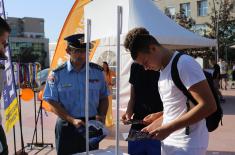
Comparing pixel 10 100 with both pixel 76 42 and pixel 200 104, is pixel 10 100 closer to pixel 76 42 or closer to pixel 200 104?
pixel 76 42

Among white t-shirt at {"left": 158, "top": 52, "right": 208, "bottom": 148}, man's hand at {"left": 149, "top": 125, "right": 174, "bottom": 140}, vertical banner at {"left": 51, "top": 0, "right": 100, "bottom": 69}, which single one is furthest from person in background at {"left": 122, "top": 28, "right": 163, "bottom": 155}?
vertical banner at {"left": 51, "top": 0, "right": 100, "bottom": 69}

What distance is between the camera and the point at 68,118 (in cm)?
334

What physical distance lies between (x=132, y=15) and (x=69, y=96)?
22.2 feet

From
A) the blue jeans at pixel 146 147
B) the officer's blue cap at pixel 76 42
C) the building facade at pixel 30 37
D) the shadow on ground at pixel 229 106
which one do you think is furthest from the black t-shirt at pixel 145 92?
the building facade at pixel 30 37

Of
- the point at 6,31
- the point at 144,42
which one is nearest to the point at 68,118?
the point at 6,31

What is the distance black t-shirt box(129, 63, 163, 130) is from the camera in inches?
143

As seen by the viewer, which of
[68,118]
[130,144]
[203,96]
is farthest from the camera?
[130,144]

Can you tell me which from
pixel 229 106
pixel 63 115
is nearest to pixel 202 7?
pixel 229 106

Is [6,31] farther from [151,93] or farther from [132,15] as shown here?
[132,15]

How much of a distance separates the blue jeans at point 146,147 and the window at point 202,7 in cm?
4356

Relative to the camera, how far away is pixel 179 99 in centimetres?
244

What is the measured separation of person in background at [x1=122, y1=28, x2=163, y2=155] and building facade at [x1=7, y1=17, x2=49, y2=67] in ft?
199

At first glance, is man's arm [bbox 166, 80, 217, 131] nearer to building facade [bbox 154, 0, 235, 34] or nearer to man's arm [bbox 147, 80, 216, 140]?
man's arm [bbox 147, 80, 216, 140]

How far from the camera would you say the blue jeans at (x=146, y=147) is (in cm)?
351
